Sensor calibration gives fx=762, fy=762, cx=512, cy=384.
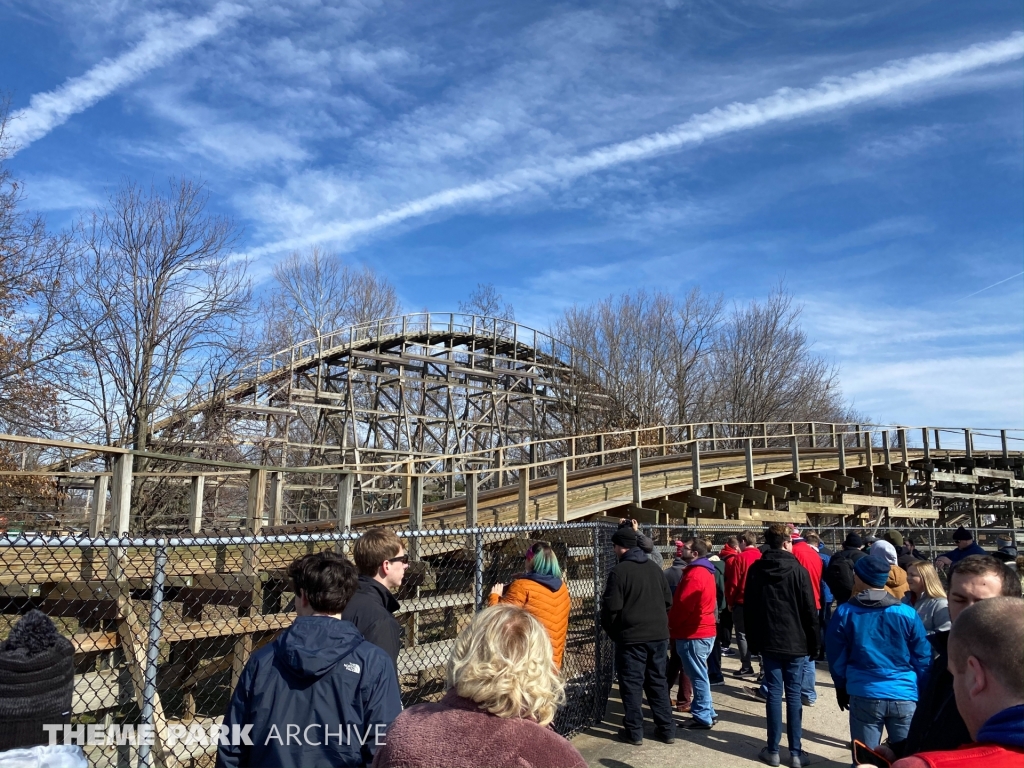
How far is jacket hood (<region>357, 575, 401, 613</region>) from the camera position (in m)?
3.63

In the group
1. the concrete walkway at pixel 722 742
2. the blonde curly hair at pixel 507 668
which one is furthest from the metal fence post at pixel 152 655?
the concrete walkway at pixel 722 742

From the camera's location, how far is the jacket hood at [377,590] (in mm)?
3631

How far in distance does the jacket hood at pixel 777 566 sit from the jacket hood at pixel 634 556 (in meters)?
0.94

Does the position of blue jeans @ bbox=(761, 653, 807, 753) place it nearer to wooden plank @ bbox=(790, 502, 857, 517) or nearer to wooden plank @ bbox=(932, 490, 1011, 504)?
wooden plank @ bbox=(790, 502, 857, 517)

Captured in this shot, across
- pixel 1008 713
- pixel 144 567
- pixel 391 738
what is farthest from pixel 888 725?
pixel 144 567

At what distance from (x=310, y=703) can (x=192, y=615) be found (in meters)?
6.44

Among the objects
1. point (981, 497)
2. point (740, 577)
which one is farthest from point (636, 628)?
point (981, 497)

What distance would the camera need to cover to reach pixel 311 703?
2.62 meters

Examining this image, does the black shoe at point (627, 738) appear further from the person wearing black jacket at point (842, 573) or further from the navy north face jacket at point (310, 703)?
the navy north face jacket at point (310, 703)

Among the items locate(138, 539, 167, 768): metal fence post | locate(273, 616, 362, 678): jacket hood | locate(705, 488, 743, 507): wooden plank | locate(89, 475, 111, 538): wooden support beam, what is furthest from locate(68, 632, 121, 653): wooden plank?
locate(705, 488, 743, 507): wooden plank

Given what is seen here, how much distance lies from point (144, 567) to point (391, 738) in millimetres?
6096

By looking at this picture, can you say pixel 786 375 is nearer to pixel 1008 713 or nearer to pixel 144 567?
pixel 144 567

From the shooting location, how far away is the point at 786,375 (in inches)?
1602

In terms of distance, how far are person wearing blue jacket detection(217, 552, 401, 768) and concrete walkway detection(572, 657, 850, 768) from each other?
3554mm
